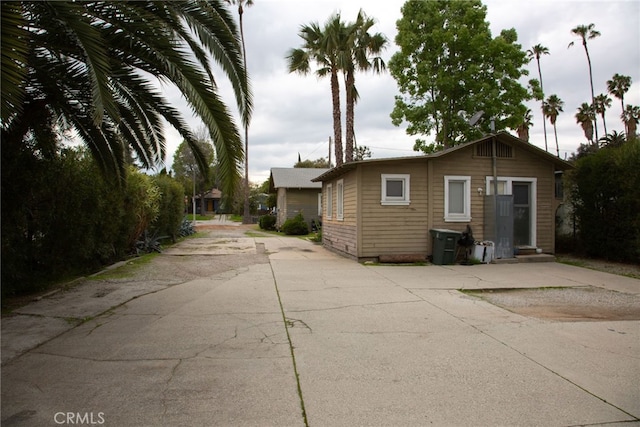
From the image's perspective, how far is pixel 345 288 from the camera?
28.6ft

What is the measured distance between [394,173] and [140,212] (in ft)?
26.3

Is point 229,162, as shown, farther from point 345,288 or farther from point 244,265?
point 244,265

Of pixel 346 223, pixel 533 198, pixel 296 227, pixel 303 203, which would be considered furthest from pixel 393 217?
pixel 303 203

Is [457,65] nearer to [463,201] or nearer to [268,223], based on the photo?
[463,201]

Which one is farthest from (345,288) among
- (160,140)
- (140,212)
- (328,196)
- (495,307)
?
(328,196)

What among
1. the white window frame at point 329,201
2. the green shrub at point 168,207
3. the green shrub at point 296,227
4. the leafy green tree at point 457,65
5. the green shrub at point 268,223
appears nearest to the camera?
the green shrub at point 168,207

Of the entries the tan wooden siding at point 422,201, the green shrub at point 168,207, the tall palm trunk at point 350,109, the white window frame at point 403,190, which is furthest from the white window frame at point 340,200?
the tall palm trunk at point 350,109

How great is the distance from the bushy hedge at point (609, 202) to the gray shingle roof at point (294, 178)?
18.3 metres

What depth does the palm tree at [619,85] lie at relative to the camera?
147 ft

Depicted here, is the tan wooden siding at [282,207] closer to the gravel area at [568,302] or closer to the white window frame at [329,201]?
the white window frame at [329,201]

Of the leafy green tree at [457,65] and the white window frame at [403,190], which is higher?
the leafy green tree at [457,65]

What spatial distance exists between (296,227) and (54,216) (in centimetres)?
1935

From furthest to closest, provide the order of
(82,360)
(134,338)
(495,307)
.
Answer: (495,307) < (134,338) < (82,360)

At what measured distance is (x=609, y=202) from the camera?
12594 millimetres
